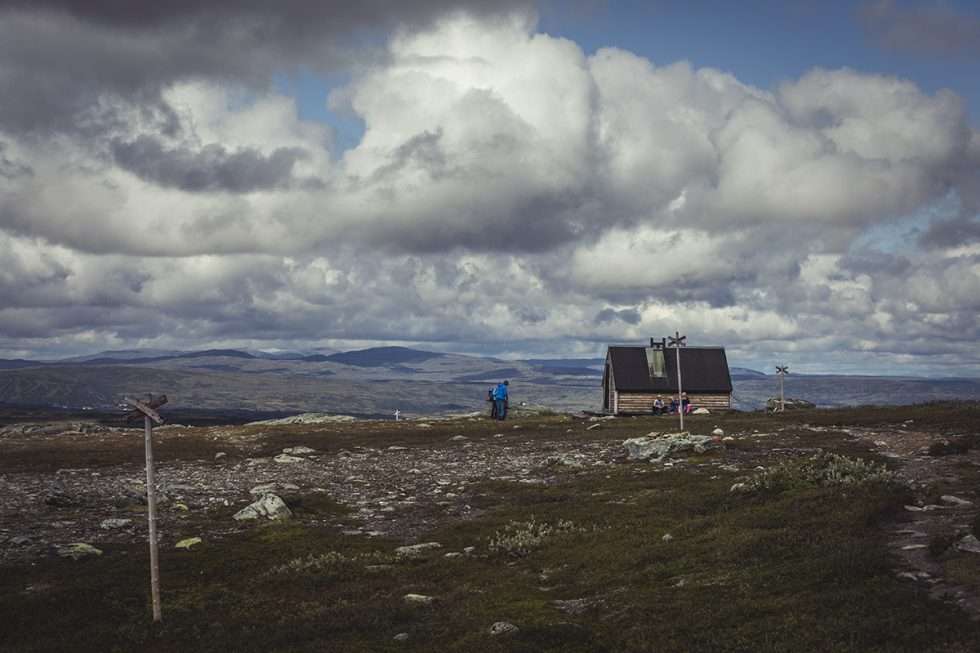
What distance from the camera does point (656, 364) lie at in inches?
3565

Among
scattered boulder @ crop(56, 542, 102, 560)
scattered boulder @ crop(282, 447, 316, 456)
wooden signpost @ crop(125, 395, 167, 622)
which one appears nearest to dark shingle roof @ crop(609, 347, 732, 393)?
scattered boulder @ crop(282, 447, 316, 456)

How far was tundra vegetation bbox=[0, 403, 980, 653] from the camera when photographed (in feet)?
41.3

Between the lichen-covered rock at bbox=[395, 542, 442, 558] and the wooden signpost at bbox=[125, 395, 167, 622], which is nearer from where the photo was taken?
the wooden signpost at bbox=[125, 395, 167, 622]

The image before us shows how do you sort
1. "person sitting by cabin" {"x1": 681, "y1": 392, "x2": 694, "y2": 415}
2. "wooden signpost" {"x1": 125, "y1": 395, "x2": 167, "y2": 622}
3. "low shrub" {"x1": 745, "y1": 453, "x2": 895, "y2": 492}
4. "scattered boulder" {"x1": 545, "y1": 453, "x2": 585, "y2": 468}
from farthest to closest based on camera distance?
1. "person sitting by cabin" {"x1": 681, "y1": 392, "x2": 694, "y2": 415}
2. "scattered boulder" {"x1": 545, "y1": 453, "x2": 585, "y2": 468}
3. "low shrub" {"x1": 745, "y1": 453, "x2": 895, "y2": 492}
4. "wooden signpost" {"x1": 125, "y1": 395, "x2": 167, "y2": 622}

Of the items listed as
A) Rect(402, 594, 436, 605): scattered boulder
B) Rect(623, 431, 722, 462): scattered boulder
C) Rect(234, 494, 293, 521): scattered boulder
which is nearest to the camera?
Rect(402, 594, 436, 605): scattered boulder

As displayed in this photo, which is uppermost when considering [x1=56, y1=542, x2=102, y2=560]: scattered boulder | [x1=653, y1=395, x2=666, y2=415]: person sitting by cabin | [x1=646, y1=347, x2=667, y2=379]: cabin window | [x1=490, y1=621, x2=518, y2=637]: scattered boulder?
[x1=646, y1=347, x2=667, y2=379]: cabin window

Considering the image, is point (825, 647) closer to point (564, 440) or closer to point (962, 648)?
point (962, 648)

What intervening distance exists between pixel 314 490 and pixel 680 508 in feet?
56.4

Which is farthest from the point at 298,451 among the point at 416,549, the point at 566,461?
the point at 416,549

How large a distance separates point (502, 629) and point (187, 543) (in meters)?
13.5

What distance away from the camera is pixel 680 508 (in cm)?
2522

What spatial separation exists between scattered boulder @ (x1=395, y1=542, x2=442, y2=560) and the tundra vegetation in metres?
0.25

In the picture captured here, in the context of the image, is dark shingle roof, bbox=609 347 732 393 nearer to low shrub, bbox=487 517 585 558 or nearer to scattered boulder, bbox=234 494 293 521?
scattered boulder, bbox=234 494 293 521

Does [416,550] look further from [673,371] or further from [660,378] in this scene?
[673,371]
